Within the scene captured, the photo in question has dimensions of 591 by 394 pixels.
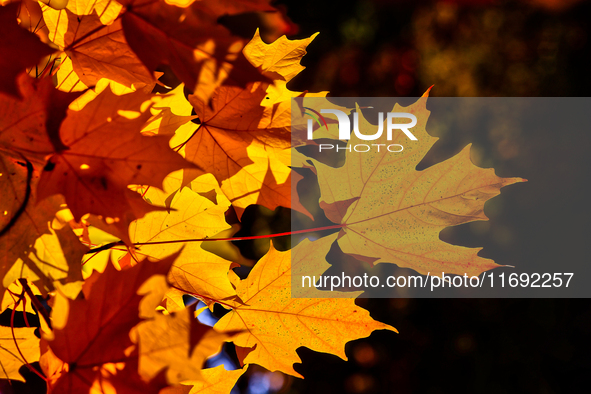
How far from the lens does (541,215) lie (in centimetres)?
242

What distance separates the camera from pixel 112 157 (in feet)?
0.75

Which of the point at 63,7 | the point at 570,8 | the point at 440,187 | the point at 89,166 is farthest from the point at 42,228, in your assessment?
the point at 570,8

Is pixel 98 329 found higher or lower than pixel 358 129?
lower

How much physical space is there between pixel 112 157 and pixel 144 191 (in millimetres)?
115

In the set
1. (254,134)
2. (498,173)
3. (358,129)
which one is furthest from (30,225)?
(498,173)

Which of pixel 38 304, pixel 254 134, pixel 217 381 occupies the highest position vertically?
pixel 254 134

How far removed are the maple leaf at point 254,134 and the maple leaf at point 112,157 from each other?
9 cm

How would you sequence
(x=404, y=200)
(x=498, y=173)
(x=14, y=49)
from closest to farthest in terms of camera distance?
(x=14, y=49), (x=404, y=200), (x=498, y=173)

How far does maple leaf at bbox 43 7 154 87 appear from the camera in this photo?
256mm

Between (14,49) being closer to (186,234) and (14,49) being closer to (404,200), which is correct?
(186,234)

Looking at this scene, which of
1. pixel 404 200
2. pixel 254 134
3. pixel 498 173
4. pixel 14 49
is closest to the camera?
pixel 14 49

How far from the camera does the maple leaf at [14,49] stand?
19 centimetres

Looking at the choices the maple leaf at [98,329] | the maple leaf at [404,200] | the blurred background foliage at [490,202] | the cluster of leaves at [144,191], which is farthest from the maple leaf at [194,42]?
the blurred background foliage at [490,202]

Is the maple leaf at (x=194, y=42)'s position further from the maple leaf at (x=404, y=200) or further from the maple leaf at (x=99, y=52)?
the maple leaf at (x=404, y=200)
